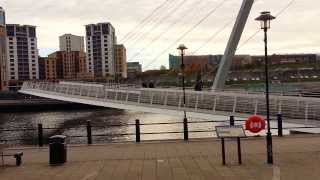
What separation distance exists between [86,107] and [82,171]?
87.6m

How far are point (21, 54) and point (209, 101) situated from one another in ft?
524

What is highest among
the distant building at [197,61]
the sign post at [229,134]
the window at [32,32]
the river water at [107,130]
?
the window at [32,32]

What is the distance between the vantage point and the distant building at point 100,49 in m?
169

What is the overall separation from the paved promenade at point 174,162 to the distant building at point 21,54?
170 metres

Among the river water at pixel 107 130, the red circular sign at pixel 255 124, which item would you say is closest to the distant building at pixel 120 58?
the river water at pixel 107 130

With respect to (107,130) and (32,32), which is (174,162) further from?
(32,32)

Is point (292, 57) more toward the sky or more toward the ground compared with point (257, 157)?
more toward the sky

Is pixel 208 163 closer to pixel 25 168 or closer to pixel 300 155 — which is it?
pixel 300 155

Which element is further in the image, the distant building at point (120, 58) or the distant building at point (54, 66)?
the distant building at point (54, 66)

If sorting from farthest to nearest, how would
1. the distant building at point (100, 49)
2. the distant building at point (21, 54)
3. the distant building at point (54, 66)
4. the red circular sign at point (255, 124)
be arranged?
1. the distant building at point (54, 66)
2. the distant building at point (21, 54)
3. the distant building at point (100, 49)
4. the red circular sign at point (255, 124)

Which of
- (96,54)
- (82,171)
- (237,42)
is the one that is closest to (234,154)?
(82,171)

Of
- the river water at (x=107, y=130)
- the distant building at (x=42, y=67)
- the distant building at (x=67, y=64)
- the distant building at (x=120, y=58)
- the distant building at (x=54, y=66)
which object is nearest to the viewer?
the river water at (x=107, y=130)

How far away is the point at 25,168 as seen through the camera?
552 inches

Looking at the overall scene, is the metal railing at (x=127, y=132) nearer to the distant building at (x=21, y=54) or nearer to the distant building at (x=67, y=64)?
the distant building at (x=21, y=54)
